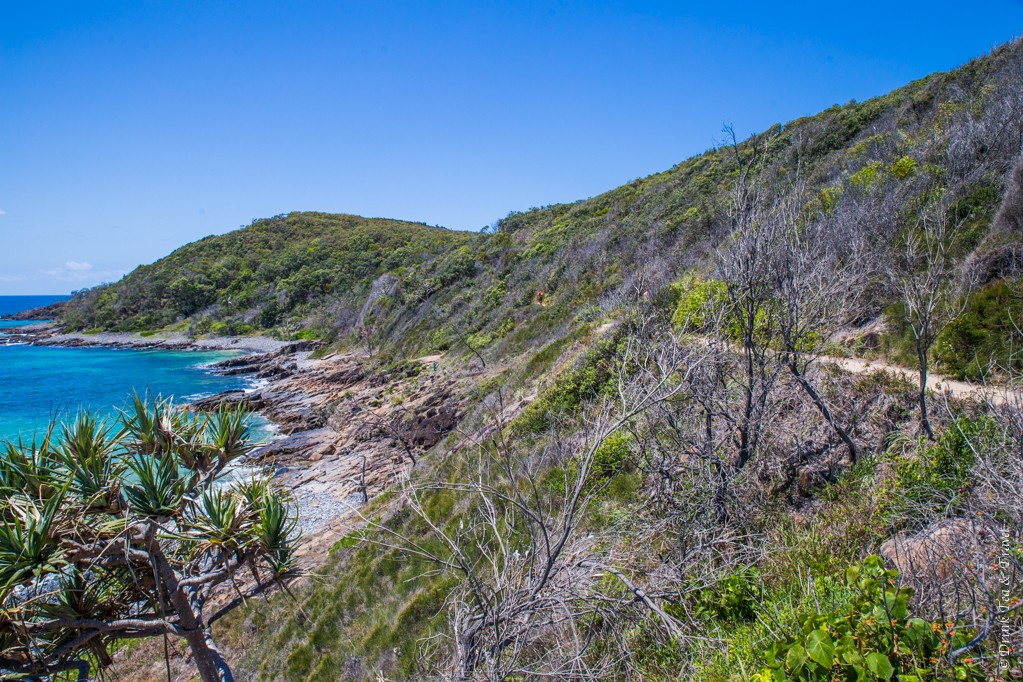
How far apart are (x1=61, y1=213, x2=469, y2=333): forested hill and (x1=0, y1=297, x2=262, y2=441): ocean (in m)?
9.65

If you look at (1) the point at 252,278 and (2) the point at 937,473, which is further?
(1) the point at 252,278

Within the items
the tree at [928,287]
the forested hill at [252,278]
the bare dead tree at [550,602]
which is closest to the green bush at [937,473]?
the tree at [928,287]

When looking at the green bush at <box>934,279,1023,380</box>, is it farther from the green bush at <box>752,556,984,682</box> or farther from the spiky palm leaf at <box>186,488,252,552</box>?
the spiky palm leaf at <box>186,488,252,552</box>

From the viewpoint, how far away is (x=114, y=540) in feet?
18.5

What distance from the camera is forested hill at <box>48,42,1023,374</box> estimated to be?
9.52 meters

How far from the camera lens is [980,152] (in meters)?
12.0

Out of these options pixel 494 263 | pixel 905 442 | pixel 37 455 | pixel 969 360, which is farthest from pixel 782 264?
pixel 494 263

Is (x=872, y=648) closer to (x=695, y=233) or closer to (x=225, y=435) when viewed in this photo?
(x=225, y=435)

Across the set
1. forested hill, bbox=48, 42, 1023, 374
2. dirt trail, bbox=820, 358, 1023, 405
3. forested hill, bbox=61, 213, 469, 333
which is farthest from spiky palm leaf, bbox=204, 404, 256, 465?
forested hill, bbox=61, 213, 469, 333

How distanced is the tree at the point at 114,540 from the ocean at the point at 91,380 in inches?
830

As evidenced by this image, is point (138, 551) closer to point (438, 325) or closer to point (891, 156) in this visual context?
point (891, 156)

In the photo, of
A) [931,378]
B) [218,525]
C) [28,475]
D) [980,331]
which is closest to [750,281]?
[931,378]

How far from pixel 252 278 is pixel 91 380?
30.8 metres

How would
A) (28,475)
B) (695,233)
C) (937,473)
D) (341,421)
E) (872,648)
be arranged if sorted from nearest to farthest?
(872,648) < (937,473) < (28,475) < (695,233) < (341,421)
